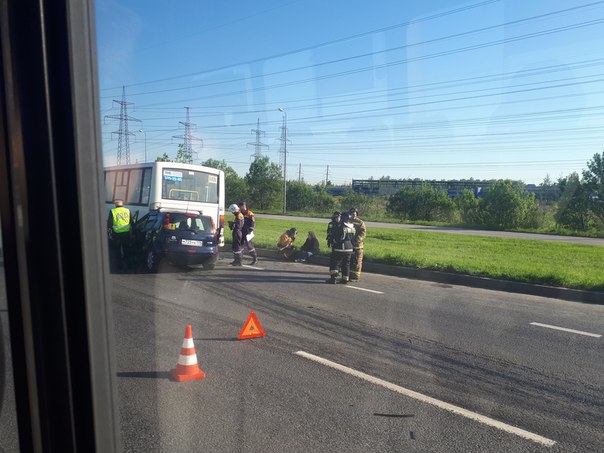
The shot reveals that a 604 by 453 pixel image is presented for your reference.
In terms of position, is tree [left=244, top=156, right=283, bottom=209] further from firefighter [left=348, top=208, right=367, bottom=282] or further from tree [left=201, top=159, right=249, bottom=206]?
firefighter [left=348, top=208, right=367, bottom=282]

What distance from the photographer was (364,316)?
304 inches

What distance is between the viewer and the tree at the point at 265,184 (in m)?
11.6

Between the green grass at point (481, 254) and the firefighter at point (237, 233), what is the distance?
5.85 ft

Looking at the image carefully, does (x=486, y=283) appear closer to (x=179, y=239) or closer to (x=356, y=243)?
(x=356, y=243)

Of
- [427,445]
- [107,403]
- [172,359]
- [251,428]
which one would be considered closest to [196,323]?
[172,359]

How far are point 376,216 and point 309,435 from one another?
1685cm

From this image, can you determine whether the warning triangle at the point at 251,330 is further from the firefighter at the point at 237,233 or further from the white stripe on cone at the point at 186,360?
the firefighter at the point at 237,233

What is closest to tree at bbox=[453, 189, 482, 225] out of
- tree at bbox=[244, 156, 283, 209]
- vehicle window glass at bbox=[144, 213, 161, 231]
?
tree at bbox=[244, 156, 283, 209]

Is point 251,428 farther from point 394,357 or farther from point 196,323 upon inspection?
point 196,323

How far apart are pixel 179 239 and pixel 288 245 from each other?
4.50m

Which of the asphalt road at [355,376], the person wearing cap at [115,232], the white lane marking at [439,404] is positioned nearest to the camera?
the person wearing cap at [115,232]

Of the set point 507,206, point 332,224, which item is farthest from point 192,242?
point 507,206

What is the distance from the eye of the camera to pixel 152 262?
11.0 m

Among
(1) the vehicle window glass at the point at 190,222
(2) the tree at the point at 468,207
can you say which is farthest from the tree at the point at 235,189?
(2) the tree at the point at 468,207
